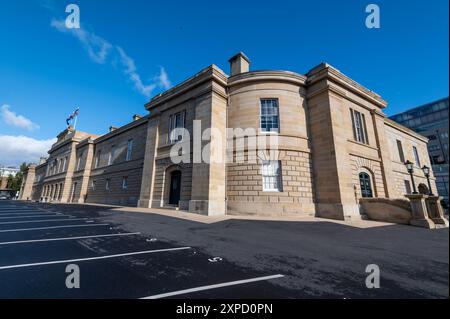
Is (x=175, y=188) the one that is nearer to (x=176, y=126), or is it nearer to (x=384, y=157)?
(x=176, y=126)

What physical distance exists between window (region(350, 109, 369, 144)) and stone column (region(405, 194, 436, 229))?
6227 mm

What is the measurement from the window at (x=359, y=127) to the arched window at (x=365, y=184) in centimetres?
294

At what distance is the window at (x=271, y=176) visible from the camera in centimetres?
1341

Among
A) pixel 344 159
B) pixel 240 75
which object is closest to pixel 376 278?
pixel 344 159

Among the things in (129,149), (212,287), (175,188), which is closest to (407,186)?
(175,188)

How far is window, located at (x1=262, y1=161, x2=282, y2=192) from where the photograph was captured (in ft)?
44.0

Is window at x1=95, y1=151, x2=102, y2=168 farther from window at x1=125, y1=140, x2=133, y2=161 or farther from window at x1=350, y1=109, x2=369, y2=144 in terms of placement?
window at x1=350, y1=109, x2=369, y2=144

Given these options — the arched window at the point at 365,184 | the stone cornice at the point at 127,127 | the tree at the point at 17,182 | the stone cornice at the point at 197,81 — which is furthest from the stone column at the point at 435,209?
the tree at the point at 17,182

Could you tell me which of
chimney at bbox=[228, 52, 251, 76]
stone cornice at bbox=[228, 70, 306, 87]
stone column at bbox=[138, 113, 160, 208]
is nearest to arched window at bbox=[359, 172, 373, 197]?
stone cornice at bbox=[228, 70, 306, 87]

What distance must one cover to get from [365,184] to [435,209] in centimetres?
407

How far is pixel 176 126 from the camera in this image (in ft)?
56.5

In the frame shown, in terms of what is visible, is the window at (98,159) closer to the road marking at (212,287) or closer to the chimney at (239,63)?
the chimney at (239,63)
